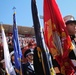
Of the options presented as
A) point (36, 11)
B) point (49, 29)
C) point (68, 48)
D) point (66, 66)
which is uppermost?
point (36, 11)

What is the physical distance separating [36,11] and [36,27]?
8.9 inches

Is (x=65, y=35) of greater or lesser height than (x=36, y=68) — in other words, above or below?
above

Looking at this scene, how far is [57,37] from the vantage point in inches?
114

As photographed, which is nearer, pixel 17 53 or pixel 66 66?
pixel 66 66

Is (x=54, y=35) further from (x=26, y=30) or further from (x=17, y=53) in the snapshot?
(x=26, y=30)

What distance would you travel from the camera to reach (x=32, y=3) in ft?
9.84

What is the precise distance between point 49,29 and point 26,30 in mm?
20102

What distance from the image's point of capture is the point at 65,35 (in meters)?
2.80

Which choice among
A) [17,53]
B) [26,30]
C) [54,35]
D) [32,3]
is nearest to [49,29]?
[54,35]

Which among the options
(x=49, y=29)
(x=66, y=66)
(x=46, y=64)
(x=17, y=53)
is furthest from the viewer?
(x=17, y=53)

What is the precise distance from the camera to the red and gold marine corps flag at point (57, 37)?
279 cm

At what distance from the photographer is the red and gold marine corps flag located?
2795 millimetres

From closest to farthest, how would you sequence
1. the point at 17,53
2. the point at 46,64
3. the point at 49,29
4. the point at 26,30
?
the point at 46,64 → the point at 49,29 → the point at 17,53 → the point at 26,30

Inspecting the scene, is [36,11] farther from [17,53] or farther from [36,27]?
[17,53]
